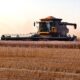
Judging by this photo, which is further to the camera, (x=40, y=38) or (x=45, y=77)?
(x=40, y=38)

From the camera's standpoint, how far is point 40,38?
1563 inches

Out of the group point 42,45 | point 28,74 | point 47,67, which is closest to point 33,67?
point 47,67

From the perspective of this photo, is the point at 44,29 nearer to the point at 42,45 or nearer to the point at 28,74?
the point at 42,45

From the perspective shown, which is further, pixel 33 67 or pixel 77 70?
pixel 33 67

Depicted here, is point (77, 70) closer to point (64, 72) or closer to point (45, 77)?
point (64, 72)

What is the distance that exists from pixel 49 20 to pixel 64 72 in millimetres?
28169

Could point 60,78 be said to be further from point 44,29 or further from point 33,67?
point 44,29

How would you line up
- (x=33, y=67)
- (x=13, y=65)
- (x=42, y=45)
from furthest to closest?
(x=42, y=45) < (x=13, y=65) < (x=33, y=67)

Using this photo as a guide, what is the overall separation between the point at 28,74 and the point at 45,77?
0.83 meters

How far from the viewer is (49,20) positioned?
133 feet

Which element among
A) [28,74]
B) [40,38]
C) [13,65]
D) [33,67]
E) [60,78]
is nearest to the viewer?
[60,78]

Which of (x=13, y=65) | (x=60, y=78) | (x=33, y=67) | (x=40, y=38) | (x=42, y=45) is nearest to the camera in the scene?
(x=60, y=78)

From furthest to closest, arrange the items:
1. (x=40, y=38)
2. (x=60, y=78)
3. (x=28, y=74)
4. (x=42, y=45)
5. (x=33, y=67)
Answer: (x=40, y=38), (x=42, y=45), (x=33, y=67), (x=28, y=74), (x=60, y=78)

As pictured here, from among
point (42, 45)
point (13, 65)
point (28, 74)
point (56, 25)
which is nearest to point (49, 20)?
point (56, 25)
